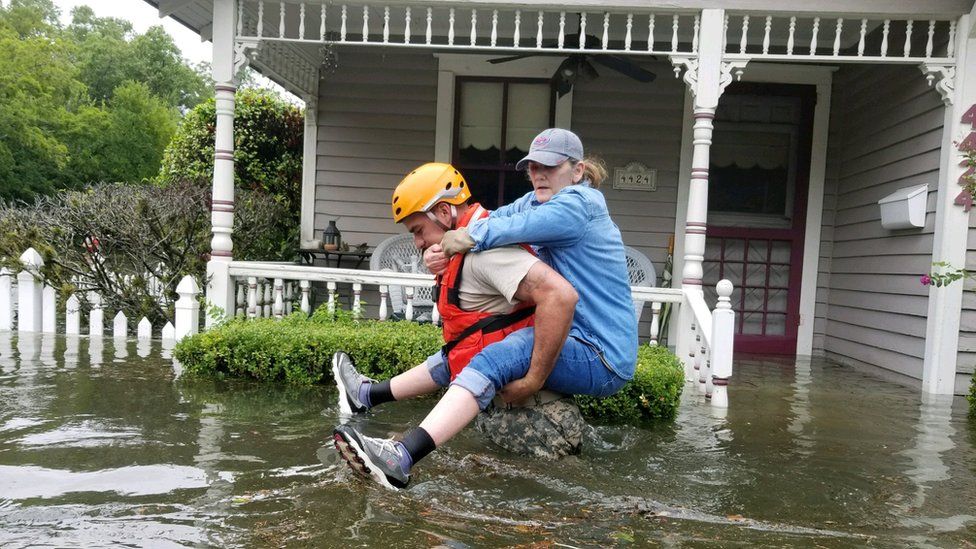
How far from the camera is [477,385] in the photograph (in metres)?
2.96

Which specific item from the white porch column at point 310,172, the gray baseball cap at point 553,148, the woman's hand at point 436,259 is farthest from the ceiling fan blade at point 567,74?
the woman's hand at point 436,259

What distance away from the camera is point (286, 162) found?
10.6 metres

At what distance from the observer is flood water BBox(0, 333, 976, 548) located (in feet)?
8.70

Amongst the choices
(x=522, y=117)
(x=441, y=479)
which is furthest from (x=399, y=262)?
(x=441, y=479)

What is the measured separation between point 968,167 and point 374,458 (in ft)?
18.6

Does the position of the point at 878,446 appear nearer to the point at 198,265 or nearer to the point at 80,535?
the point at 80,535

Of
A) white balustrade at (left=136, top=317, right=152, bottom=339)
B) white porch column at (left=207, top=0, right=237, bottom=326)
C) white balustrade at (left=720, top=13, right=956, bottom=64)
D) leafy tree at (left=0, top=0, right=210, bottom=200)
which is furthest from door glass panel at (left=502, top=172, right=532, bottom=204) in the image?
leafy tree at (left=0, top=0, right=210, bottom=200)

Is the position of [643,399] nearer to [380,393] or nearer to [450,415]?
[380,393]

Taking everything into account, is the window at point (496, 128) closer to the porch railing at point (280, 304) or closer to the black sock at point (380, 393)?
the porch railing at point (280, 304)

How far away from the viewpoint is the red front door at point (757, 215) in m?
8.74

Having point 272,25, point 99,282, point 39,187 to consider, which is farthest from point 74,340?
point 39,187

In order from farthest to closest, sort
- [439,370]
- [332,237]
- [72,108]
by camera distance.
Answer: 1. [72,108]
2. [332,237]
3. [439,370]

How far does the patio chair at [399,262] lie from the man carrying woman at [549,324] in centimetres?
448

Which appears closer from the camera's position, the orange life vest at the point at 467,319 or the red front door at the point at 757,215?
the orange life vest at the point at 467,319
